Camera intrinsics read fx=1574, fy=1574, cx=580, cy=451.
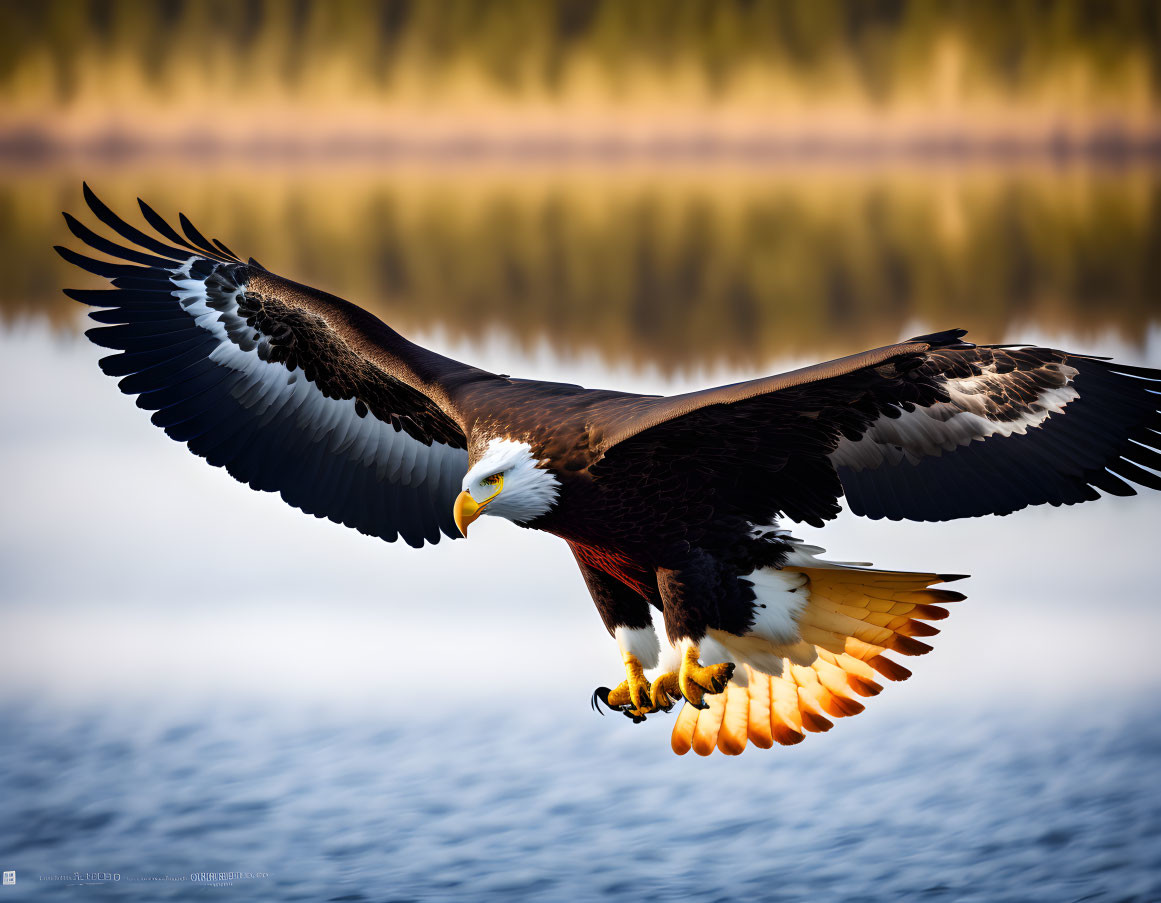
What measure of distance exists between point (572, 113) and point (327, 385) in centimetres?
1892

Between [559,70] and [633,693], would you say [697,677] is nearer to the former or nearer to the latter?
[633,693]

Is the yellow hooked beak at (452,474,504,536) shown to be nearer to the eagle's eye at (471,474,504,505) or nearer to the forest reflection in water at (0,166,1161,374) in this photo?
the eagle's eye at (471,474,504,505)

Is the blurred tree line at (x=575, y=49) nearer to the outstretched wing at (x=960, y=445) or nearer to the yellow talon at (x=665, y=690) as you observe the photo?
the outstretched wing at (x=960, y=445)

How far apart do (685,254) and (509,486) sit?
12.0 meters

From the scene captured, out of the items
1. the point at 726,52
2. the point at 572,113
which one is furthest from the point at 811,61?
the point at 572,113

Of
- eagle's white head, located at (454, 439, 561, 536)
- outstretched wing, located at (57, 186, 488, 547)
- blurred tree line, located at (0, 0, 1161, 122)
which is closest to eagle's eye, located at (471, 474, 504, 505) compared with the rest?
eagle's white head, located at (454, 439, 561, 536)

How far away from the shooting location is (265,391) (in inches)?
172

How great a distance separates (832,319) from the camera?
12.6 m

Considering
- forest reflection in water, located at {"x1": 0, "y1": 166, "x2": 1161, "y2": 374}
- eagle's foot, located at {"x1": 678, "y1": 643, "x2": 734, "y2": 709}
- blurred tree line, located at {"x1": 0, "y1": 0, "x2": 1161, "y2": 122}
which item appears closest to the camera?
eagle's foot, located at {"x1": 678, "y1": 643, "x2": 734, "y2": 709}

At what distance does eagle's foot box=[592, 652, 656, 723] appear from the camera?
154 inches

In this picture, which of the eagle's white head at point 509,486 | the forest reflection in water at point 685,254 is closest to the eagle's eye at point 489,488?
the eagle's white head at point 509,486

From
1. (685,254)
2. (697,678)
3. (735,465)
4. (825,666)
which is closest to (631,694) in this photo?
(697,678)

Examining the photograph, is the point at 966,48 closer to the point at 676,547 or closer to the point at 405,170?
the point at 405,170

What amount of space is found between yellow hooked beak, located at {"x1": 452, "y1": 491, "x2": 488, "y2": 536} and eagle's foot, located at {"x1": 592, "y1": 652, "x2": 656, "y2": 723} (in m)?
0.70
